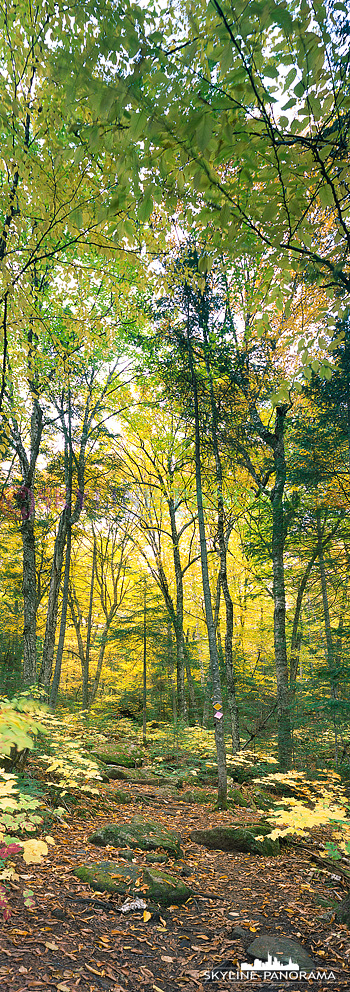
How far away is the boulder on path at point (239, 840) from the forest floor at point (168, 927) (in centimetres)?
17

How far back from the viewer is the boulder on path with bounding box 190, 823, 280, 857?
15.7 ft

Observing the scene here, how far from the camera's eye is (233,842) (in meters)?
4.86

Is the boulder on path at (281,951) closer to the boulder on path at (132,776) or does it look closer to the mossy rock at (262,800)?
the mossy rock at (262,800)

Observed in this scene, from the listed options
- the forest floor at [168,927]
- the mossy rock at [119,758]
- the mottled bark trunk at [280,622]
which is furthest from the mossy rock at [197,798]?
the forest floor at [168,927]

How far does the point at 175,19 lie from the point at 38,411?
6.04 metres

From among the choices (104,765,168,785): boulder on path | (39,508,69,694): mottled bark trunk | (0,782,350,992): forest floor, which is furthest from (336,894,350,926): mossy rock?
(39,508,69,694): mottled bark trunk

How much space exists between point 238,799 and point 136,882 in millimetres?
3899

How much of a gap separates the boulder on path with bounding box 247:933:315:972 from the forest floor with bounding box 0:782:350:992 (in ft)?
0.24

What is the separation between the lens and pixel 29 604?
7.05 meters

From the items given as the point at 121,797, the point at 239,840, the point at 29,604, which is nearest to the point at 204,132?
the point at 239,840

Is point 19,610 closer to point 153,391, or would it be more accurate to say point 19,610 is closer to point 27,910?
point 153,391

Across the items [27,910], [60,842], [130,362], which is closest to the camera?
[27,910]

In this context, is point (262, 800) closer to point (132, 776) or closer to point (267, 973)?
point (132, 776)

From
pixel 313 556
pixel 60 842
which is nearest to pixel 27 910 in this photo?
pixel 60 842
